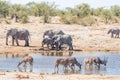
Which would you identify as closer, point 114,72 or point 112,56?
point 114,72

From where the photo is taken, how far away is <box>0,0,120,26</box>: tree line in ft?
179

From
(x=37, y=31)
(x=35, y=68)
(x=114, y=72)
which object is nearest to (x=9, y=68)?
(x=35, y=68)

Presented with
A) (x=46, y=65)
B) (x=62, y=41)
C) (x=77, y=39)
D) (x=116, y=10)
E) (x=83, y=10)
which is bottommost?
(x=77, y=39)

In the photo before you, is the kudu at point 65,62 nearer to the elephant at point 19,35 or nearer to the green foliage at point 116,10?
the elephant at point 19,35

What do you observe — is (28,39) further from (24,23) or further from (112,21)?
(112,21)

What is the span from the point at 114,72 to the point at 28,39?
15.3 meters

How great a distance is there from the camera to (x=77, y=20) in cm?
5472

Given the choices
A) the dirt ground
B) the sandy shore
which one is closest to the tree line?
the dirt ground

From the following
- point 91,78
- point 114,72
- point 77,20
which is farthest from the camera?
point 77,20

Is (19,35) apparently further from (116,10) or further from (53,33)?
(116,10)

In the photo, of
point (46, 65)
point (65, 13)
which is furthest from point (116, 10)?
point (46, 65)

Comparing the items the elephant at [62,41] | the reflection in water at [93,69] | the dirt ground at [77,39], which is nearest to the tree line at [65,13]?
the dirt ground at [77,39]

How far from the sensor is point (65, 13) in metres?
62.3

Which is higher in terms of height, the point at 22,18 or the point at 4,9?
the point at 4,9
